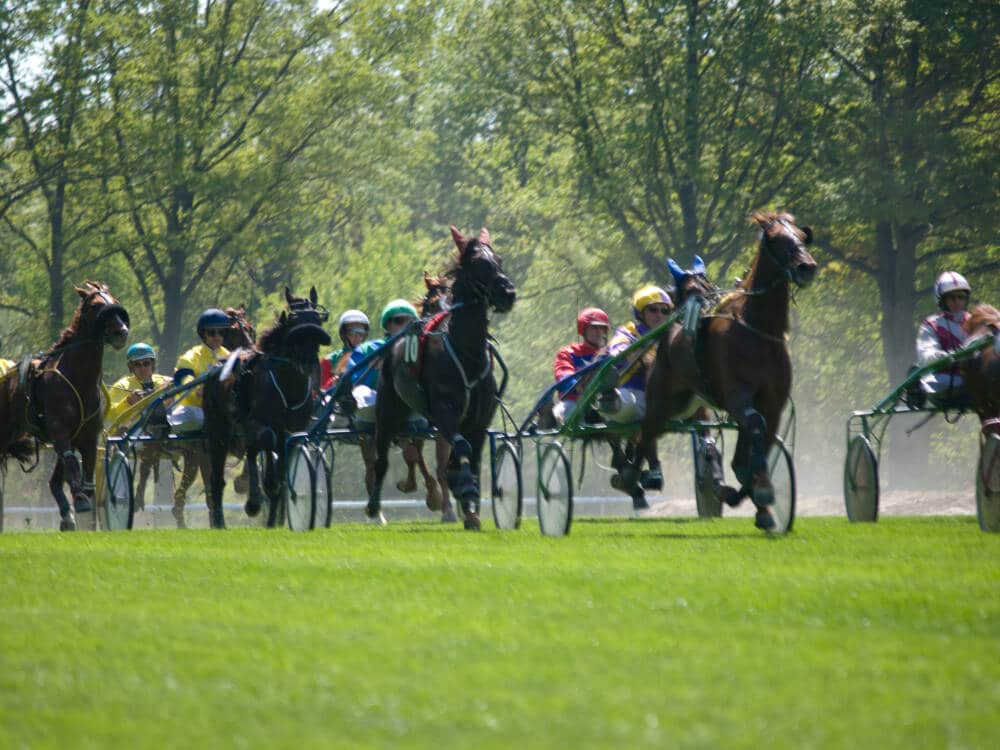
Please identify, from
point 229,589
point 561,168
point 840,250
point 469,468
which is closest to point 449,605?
point 229,589

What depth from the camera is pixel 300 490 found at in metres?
15.4

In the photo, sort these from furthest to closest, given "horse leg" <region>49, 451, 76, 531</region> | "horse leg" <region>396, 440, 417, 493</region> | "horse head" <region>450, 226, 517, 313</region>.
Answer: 1. "horse leg" <region>396, 440, 417, 493</region>
2. "horse leg" <region>49, 451, 76, 531</region>
3. "horse head" <region>450, 226, 517, 313</region>

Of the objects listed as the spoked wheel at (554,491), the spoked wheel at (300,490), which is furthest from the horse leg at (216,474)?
the spoked wheel at (554,491)

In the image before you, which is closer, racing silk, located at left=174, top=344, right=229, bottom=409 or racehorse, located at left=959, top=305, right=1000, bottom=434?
racehorse, located at left=959, top=305, right=1000, bottom=434

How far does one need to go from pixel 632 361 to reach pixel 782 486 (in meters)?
2.79

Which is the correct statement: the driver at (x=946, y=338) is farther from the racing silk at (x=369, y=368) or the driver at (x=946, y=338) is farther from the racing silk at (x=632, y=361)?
the racing silk at (x=369, y=368)

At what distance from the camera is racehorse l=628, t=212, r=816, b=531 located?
1261 centimetres

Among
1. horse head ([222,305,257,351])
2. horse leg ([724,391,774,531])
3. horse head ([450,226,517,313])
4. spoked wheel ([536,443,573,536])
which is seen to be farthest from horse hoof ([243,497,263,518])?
horse leg ([724,391,774,531])

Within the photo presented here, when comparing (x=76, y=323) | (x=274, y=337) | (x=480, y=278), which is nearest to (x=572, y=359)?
(x=274, y=337)

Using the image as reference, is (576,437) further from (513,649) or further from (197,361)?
(513,649)

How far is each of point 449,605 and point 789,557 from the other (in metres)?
2.97

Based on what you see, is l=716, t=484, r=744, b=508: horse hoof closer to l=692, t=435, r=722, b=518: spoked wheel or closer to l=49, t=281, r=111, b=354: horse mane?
l=692, t=435, r=722, b=518: spoked wheel

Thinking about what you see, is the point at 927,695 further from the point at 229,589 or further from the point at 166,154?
the point at 166,154

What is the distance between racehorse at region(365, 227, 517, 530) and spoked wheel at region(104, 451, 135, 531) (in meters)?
4.89
